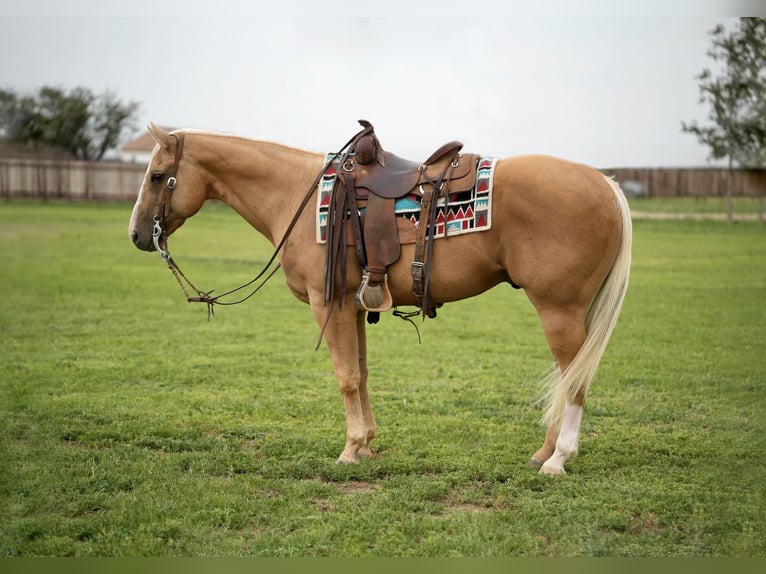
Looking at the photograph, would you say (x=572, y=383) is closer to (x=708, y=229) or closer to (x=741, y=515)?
(x=741, y=515)

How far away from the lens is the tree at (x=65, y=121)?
19.9 m

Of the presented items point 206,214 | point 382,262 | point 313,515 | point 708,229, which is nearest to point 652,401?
point 382,262

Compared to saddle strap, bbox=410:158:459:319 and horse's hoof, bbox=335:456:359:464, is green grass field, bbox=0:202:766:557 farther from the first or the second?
saddle strap, bbox=410:158:459:319

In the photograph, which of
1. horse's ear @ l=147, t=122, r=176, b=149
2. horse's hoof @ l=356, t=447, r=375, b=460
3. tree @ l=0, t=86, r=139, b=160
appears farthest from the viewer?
tree @ l=0, t=86, r=139, b=160

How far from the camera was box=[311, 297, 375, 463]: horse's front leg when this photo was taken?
4828 millimetres

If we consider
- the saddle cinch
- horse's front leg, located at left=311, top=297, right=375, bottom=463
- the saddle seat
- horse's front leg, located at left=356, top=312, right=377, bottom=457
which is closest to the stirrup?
the saddle cinch

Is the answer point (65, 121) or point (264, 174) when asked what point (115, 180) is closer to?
point (65, 121)

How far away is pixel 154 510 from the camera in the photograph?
408 cm

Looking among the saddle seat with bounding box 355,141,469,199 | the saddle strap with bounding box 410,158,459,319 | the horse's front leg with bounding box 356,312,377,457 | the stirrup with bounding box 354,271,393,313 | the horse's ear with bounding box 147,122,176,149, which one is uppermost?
the horse's ear with bounding box 147,122,176,149

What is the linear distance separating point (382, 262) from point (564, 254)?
1067mm

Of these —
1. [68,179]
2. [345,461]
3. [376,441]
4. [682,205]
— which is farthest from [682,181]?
[345,461]

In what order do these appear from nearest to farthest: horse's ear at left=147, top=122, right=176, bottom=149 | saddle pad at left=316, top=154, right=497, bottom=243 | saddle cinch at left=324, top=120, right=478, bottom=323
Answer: saddle pad at left=316, top=154, right=497, bottom=243 → saddle cinch at left=324, top=120, right=478, bottom=323 → horse's ear at left=147, top=122, right=176, bottom=149

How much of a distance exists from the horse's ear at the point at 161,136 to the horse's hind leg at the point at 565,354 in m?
2.49

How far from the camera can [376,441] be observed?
5.33 m
